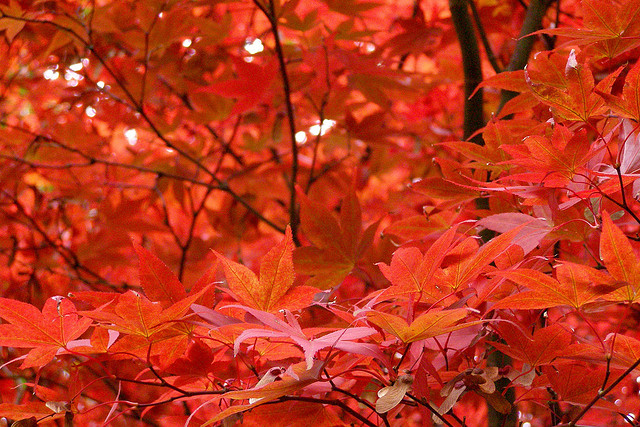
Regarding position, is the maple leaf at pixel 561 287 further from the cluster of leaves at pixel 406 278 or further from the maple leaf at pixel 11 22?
the maple leaf at pixel 11 22

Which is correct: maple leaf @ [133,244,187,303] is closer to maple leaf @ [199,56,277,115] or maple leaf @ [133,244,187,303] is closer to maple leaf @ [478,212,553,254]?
maple leaf @ [478,212,553,254]

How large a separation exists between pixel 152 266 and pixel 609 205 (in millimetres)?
358

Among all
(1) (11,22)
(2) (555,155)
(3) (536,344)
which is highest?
(1) (11,22)

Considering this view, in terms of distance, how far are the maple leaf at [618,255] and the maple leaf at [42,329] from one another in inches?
12.8

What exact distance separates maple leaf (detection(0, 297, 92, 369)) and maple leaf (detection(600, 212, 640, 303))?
0.33 metres

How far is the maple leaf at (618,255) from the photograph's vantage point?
0.34 meters

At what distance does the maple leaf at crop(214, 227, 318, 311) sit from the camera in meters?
0.41

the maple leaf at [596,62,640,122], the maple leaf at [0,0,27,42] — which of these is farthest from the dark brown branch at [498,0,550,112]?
the maple leaf at [0,0,27,42]

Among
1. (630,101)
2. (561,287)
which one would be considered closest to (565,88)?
(630,101)

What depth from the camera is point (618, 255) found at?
0.34 meters

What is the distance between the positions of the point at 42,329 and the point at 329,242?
30cm

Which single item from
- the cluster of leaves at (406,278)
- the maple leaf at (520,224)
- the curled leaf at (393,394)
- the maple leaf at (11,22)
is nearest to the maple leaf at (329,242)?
the cluster of leaves at (406,278)

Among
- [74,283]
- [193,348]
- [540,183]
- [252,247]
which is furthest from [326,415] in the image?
[74,283]

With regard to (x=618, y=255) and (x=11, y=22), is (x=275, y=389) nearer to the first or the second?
(x=618, y=255)
